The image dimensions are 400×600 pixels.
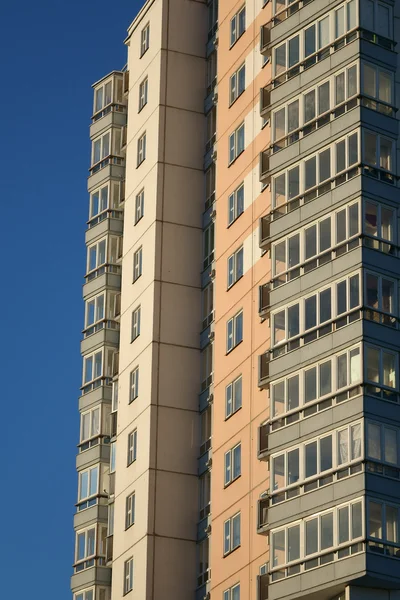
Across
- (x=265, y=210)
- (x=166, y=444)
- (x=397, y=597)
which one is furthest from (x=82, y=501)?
(x=397, y=597)

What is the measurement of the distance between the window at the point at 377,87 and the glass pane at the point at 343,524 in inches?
589

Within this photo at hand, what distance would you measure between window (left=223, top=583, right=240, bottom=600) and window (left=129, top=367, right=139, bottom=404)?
1200 centimetres

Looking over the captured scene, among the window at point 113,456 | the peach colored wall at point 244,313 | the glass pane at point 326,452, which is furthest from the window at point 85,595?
the glass pane at point 326,452

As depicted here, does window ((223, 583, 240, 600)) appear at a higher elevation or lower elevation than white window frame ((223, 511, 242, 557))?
lower

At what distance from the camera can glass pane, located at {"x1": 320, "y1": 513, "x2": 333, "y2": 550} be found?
5172cm

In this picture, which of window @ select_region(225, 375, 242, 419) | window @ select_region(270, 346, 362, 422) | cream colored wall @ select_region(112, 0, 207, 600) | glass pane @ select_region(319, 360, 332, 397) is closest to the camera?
window @ select_region(270, 346, 362, 422)

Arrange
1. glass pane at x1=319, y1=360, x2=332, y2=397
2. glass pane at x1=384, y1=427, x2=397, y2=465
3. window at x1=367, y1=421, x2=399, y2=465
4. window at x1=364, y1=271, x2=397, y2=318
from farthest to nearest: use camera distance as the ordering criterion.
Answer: glass pane at x1=319, y1=360, x2=332, y2=397 → window at x1=364, y1=271, x2=397, y2=318 → glass pane at x1=384, y1=427, x2=397, y2=465 → window at x1=367, y1=421, x2=399, y2=465

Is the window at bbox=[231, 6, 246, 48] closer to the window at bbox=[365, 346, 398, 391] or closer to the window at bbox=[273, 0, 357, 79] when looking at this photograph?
the window at bbox=[273, 0, 357, 79]

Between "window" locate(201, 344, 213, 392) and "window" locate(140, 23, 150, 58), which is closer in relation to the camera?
"window" locate(201, 344, 213, 392)

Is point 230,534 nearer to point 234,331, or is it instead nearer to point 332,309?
point 234,331

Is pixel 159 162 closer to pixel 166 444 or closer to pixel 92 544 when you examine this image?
pixel 166 444

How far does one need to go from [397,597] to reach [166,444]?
689 inches

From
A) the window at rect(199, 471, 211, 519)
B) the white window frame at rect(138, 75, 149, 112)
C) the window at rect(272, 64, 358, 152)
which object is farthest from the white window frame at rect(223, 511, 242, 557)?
the white window frame at rect(138, 75, 149, 112)

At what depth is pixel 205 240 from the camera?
70312 mm
